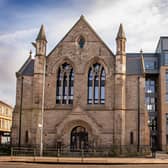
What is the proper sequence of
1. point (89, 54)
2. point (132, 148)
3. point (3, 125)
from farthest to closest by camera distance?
1. point (3, 125)
2. point (89, 54)
3. point (132, 148)

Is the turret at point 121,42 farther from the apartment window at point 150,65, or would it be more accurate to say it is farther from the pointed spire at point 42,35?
the apartment window at point 150,65

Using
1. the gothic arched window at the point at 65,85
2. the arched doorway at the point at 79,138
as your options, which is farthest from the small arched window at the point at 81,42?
the arched doorway at the point at 79,138

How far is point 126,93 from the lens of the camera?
40.2m

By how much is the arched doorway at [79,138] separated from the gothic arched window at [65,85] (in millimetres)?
3776

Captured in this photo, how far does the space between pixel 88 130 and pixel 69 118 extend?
9.15 feet

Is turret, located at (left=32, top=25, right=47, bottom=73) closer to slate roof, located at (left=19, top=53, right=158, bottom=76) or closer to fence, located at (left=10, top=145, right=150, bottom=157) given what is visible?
slate roof, located at (left=19, top=53, right=158, bottom=76)

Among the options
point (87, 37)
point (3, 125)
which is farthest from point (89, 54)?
point (3, 125)

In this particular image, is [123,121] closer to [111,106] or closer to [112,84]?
[111,106]

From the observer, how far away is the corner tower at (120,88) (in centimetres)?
3838

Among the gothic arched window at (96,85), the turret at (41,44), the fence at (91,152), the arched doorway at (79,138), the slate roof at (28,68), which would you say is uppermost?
the turret at (41,44)

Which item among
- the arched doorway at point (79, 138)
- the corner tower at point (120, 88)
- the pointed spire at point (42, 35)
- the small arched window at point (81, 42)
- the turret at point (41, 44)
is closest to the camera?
the corner tower at point (120, 88)

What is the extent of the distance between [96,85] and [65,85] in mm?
4065

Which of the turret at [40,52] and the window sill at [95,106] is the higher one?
the turret at [40,52]

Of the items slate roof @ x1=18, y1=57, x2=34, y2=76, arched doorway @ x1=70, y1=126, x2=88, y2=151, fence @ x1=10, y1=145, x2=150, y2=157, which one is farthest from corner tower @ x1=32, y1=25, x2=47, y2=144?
arched doorway @ x1=70, y1=126, x2=88, y2=151
